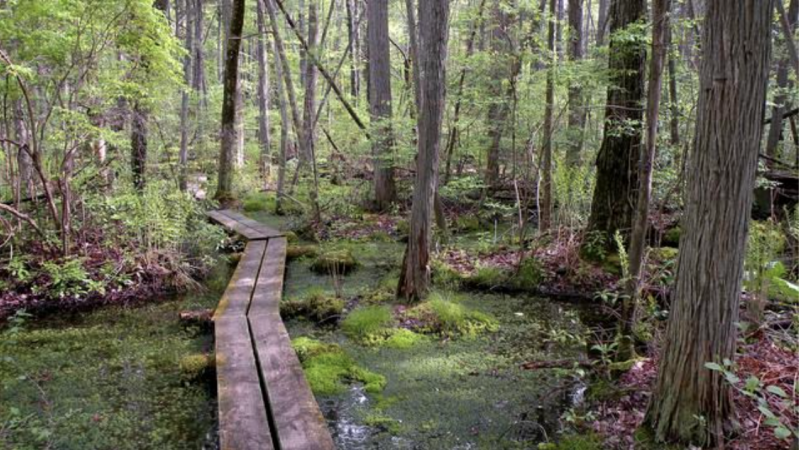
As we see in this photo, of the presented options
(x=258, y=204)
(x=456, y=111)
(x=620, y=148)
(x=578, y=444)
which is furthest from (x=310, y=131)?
(x=578, y=444)

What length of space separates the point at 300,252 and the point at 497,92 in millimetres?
4552

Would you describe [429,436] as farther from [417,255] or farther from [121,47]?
[121,47]

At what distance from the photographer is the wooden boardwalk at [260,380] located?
3.38 metres

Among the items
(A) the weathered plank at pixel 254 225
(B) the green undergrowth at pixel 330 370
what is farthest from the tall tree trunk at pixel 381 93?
(B) the green undergrowth at pixel 330 370

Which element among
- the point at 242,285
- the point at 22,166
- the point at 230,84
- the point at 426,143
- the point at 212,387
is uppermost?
the point at 230,84

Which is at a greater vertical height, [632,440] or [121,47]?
[121,47]

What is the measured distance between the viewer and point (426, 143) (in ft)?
19.4

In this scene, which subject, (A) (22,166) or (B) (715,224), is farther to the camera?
(A) (22,166)

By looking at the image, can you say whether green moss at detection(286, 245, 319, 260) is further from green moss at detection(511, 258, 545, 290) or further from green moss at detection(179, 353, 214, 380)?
green moss at detection(179, 353, 214, 380)

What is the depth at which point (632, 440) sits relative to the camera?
336 centimetres

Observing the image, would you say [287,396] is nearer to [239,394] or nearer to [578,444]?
[239,394]

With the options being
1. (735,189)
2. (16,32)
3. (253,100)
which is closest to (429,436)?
(735,189)

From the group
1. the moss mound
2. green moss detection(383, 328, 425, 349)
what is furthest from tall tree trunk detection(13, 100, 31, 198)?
the moss mound

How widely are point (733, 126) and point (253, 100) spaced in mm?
29035
